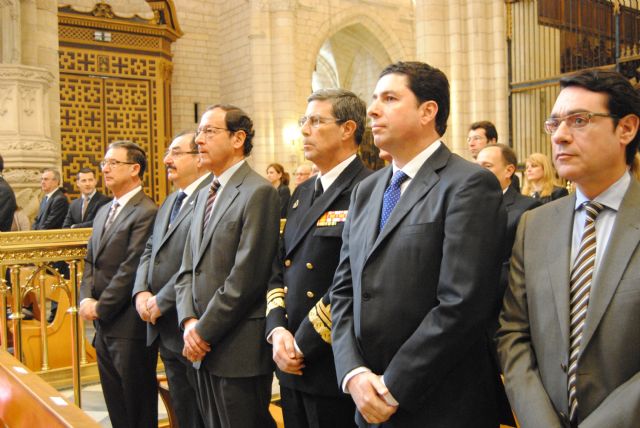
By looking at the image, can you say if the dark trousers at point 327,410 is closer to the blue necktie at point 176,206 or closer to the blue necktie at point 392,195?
the blue necktie at point 392,195

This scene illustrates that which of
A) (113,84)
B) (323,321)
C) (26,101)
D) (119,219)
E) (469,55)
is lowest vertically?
(323,321)

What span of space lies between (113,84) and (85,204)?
17.5ft

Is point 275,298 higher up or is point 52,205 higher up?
point 52,205

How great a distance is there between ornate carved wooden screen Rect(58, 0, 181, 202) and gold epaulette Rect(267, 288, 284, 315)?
9.24m

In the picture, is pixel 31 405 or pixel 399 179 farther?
pixel 399 179

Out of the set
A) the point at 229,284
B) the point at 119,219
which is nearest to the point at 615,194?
the point at 229,284

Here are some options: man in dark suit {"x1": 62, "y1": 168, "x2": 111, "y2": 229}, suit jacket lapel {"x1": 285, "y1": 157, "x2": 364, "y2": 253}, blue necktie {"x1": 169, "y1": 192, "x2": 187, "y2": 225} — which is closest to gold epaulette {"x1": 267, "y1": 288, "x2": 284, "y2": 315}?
suit jacket lapel {"x1": 285, "y1": 157, "x2": 364, "y2": 253}

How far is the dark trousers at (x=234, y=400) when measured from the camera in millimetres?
2510

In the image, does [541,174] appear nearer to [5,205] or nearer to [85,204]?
[5,205]

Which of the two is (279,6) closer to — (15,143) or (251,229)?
(15,143)

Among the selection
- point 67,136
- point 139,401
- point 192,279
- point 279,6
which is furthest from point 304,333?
point 279,6

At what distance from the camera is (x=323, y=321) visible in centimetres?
216

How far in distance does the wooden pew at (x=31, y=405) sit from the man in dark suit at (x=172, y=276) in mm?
888

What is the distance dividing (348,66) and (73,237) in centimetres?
1470
